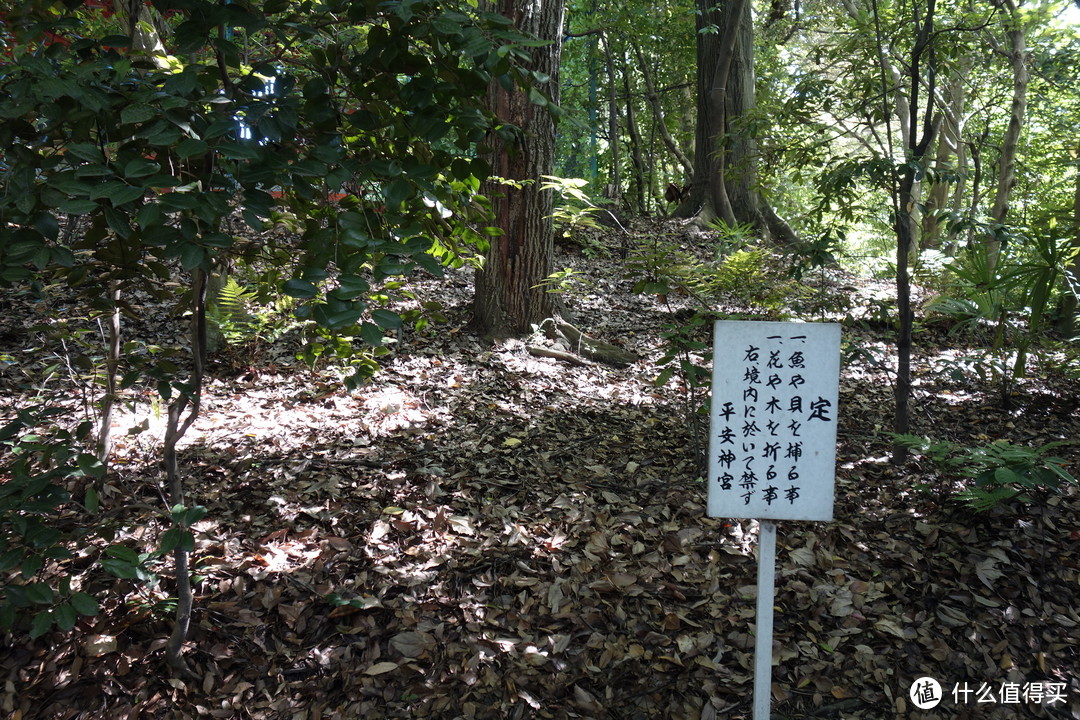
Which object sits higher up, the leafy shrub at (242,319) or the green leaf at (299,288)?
the green leaf at (299,288)

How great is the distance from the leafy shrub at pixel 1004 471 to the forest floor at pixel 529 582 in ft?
0.68

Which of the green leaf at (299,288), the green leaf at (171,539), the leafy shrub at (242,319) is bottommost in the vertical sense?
the green leaf at (171,539)

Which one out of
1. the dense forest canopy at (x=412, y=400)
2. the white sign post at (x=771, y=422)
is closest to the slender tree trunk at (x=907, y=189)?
the dense forest canopy at (x=412, y=400)

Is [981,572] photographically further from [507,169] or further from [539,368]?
[507,169]

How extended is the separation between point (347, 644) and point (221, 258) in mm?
1474

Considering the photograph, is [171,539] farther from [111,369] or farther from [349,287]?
[349,287]

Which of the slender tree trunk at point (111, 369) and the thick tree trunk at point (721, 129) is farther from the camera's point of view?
the thick tree trunk at point (721, 129)

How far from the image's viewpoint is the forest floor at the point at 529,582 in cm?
243

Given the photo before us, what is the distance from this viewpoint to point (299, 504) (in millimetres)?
3127

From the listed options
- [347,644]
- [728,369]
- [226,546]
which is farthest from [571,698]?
[226,546]

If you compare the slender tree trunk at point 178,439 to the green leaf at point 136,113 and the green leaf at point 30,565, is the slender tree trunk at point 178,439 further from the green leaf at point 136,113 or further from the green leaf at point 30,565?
the green leaf at point 136,113

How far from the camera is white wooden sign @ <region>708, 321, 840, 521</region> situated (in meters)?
2.08

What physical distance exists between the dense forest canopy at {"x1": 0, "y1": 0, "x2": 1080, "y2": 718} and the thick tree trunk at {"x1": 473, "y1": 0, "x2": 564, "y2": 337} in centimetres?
3

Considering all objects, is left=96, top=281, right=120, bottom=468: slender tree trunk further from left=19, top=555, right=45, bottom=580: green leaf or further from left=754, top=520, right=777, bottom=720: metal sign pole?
left=754, top=520, right=777, bottom=720: metal sign pole
